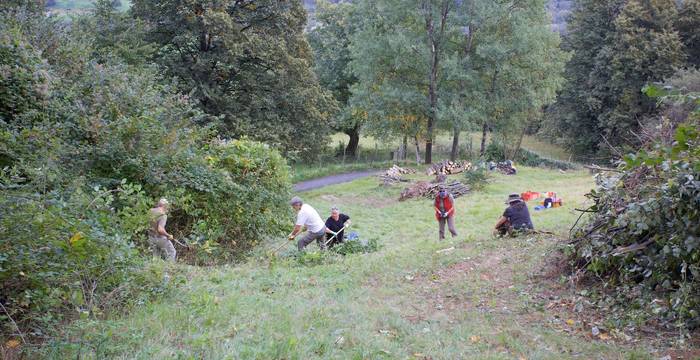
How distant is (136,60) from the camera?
69.8 feet

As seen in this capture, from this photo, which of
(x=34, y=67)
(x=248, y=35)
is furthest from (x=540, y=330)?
(x=248, y=35)

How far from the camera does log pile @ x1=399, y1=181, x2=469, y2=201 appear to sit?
25812mm

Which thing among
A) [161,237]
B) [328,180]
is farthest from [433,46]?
[161,237]

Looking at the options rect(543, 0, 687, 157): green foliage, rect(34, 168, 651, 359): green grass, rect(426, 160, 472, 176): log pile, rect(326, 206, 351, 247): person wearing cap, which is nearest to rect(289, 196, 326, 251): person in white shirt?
rect(326, 206, 351, 247): person wearing cap

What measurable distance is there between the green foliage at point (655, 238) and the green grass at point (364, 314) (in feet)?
3.04

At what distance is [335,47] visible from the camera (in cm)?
4344

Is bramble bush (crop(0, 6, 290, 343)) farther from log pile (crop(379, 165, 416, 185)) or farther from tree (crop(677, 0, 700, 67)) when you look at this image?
tree (crop(677, 0, 700, 67))

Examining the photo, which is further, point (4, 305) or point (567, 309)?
point (567, 309)

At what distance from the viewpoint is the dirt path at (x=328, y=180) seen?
31958 millimetres

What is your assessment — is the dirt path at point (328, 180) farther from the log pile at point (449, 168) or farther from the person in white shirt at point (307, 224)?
the person in white shirt at point (307, 224)

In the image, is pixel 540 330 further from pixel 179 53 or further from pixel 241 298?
pixel 179 53

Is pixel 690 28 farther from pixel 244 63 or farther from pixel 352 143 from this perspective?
pixel 244 63

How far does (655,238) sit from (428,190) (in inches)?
746

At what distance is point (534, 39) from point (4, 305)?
109ft
